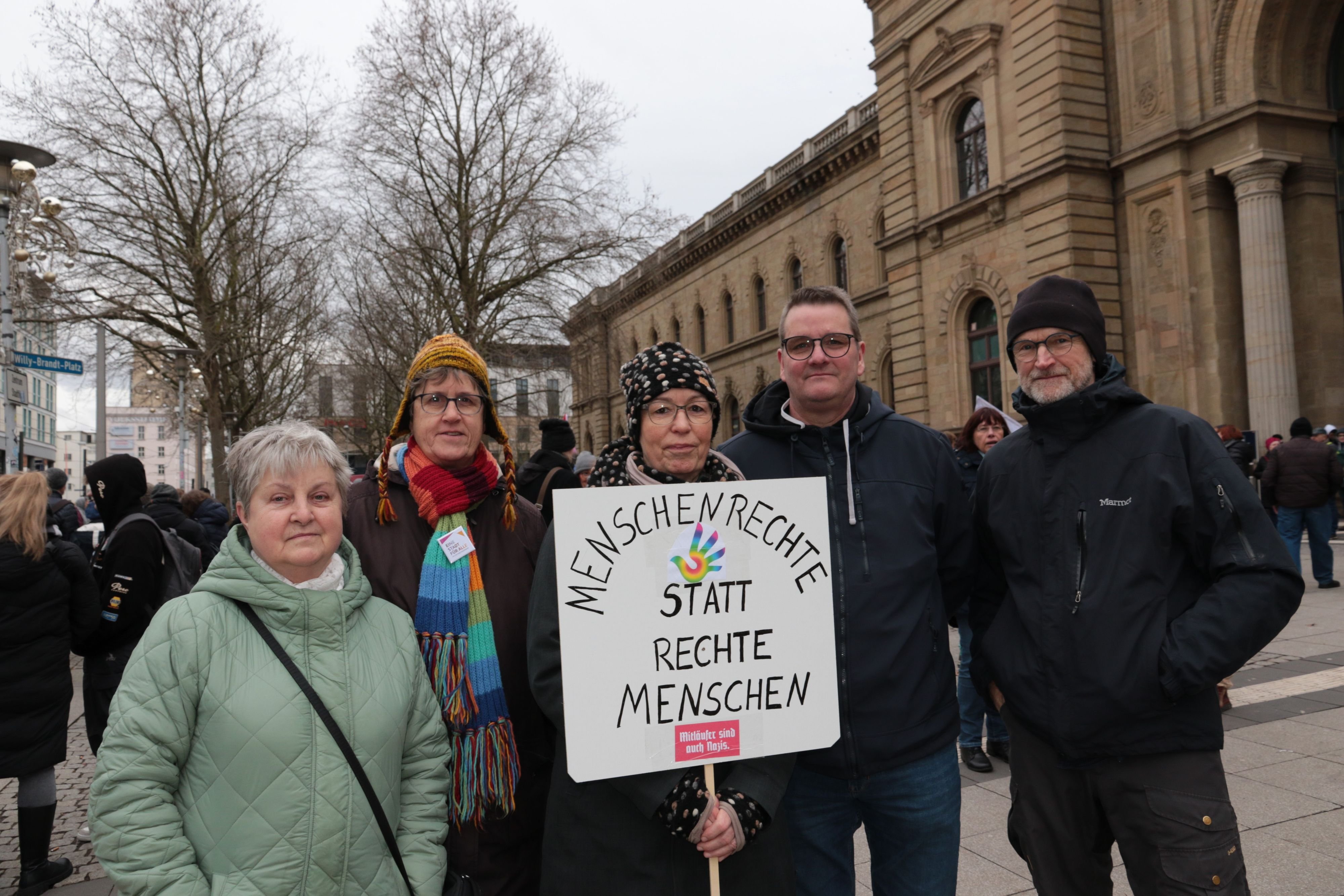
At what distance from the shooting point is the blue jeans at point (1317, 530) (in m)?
10.8

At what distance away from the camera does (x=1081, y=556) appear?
2.53 m

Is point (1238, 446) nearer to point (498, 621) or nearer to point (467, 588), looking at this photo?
point (498, 621)

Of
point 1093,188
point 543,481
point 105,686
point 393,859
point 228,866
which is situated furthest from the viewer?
point 1093,188

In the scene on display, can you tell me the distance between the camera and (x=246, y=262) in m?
24.8

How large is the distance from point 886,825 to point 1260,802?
9.83 feet

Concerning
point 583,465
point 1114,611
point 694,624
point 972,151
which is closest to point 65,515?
point 583,465

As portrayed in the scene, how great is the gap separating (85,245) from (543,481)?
2001 cm

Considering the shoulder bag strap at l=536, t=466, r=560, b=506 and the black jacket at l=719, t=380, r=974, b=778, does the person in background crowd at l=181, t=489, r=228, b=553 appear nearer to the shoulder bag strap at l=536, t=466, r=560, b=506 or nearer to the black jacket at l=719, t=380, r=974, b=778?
the shoulder bag strap at l=536, t=466, r=560, b=506

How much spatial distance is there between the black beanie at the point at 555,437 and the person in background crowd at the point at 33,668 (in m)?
3.93

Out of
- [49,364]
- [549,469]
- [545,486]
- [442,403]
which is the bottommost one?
[545,486]

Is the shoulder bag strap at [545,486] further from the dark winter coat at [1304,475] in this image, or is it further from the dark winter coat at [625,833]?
the dark winter coat at [1304,475]

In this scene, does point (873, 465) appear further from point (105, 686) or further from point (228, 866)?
point (105, 686)

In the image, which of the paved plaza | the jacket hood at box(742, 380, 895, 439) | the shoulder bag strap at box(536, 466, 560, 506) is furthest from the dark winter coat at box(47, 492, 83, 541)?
the jacket hood at box(742, 380, 895, 439)

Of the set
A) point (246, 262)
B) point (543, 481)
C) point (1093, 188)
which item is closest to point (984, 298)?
point (1093, 188)
